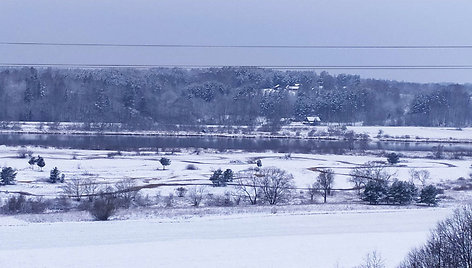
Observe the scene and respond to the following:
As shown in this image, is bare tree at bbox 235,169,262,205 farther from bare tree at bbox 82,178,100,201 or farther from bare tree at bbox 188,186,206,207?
bare tree at bbox 82,178,100,201

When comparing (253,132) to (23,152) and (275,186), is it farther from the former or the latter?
(275,186)

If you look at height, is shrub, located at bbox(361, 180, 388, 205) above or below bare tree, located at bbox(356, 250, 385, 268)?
above

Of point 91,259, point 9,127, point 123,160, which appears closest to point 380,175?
point 123,160

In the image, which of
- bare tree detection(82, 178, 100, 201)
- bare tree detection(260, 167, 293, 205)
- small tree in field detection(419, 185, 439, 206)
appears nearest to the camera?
small tree in field detection(419, 185, 439, 206)

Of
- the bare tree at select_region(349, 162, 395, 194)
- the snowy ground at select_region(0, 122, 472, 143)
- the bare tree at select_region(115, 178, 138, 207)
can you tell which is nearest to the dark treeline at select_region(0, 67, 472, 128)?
the snowy ground at select_region(0, 122, 472, 143)

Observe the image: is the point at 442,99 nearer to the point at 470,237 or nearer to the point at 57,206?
the point at 57,206

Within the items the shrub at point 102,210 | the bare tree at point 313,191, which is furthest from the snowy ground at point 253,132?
the shrub at point 102,210
